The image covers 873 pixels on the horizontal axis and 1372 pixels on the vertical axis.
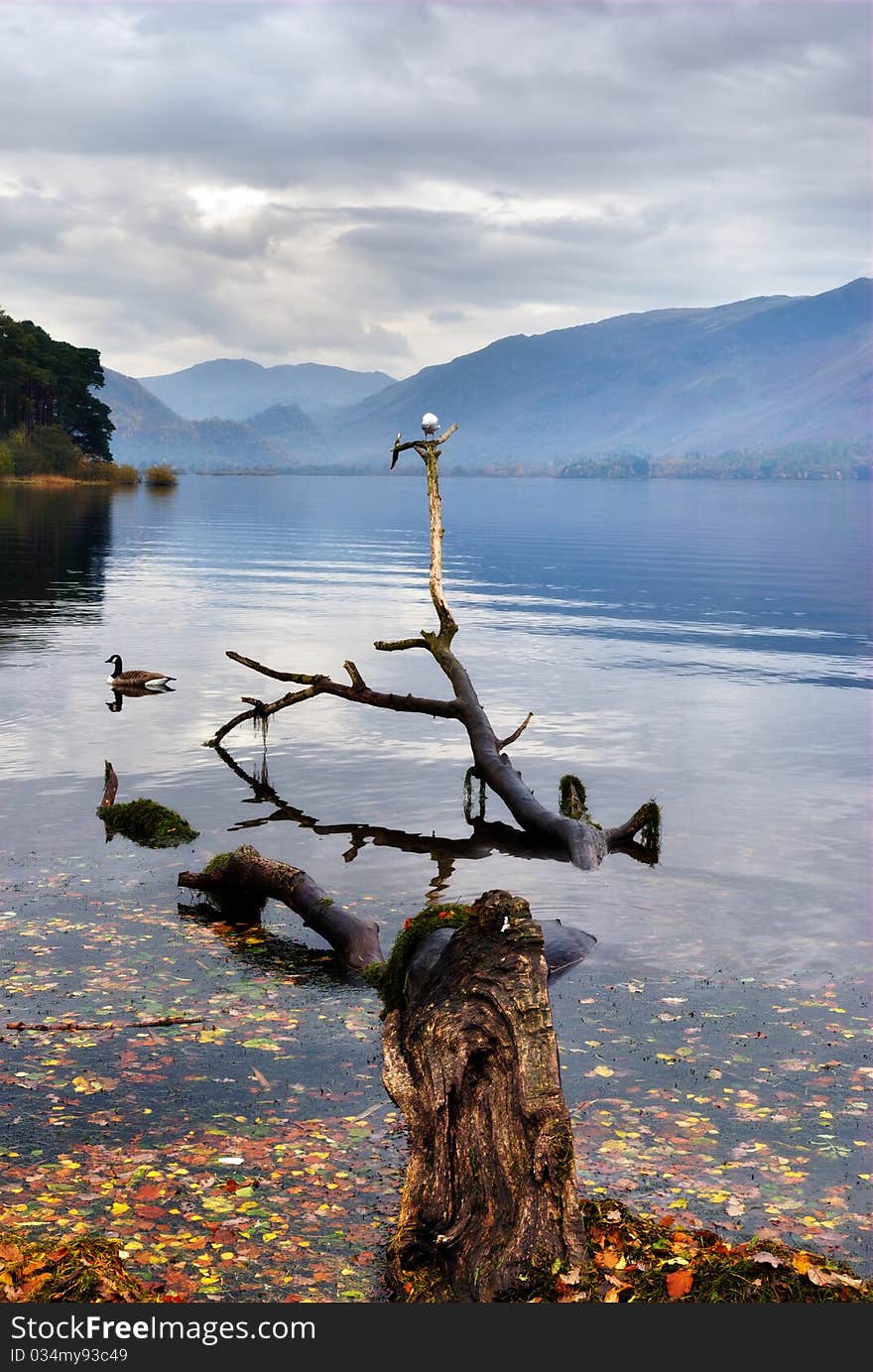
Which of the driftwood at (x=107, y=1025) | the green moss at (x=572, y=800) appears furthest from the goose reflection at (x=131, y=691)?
the driftwood at (x=107, y=1025)

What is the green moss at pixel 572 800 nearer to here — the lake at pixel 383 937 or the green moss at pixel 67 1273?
the lake at pixel 383 937

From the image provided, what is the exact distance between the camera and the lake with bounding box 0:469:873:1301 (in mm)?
12258

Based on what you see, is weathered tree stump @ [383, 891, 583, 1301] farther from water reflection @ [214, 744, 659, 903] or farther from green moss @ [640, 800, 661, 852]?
green moss @ [640, 800, 661, 852]

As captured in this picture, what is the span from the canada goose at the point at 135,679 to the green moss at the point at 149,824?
51.0ft

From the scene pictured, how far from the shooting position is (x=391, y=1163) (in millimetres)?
12789

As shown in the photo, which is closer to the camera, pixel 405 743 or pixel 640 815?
pixel 640 815

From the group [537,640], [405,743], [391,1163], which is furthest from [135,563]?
[391,1163]

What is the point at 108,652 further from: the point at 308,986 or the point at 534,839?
the point at 308,986

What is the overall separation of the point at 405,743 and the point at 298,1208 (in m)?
23.9

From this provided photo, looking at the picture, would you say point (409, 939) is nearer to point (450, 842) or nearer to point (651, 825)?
point (450, 842)

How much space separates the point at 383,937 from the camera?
19.6m

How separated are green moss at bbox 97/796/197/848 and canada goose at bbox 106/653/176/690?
51.0 feet

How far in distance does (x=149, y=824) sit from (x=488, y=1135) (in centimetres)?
1518

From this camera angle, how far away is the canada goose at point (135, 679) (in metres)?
40.5
